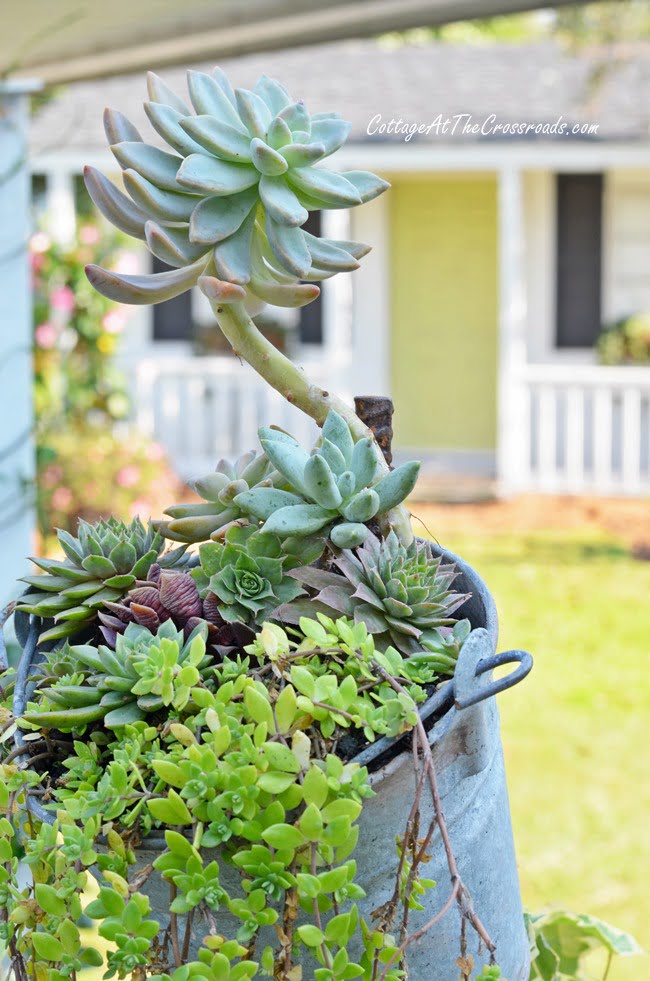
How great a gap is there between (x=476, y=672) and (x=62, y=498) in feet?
22.0

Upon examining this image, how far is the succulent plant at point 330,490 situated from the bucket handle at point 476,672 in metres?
0.14

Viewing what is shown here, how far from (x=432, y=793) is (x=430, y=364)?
1056 cm

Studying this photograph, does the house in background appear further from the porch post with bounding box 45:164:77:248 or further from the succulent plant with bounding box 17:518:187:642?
the succulent plant with bounding box 17:518:187:642

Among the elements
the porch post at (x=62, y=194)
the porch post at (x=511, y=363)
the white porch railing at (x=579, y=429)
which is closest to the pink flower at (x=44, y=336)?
the porch post at (x=62, y=194)

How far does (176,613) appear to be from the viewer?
943 mm

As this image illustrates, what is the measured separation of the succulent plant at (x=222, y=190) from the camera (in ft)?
2.92

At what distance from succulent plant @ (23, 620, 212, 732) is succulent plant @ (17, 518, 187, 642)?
0.26 feet

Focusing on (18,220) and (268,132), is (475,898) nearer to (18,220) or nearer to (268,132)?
(268,132)

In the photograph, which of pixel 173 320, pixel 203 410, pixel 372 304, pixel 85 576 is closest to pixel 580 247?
pixel 372 304

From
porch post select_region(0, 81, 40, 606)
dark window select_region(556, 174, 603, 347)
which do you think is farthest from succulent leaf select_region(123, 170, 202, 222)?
dark window select_region(556, 174, 603, 347)

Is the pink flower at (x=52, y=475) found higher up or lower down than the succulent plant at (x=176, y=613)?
lower down

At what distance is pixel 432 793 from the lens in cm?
79

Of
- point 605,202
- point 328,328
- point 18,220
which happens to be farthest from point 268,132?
point 605,202

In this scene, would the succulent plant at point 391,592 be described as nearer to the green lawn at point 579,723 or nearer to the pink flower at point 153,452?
the green lawn at point 579,723
